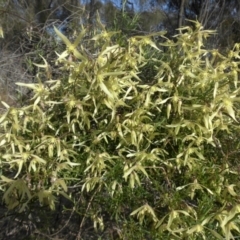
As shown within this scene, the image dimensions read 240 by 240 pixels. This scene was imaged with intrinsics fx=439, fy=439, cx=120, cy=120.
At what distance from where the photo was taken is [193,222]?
3.89 feet

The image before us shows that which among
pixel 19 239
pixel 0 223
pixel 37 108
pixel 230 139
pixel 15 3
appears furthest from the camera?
pixel 15 3

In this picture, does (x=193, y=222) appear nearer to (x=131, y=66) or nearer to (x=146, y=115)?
(x=146, y=115)

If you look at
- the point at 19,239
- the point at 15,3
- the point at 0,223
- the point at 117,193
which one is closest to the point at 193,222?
the point at 117,193

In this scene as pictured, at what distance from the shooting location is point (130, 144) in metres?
1.26

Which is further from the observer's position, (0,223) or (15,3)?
(15,3)

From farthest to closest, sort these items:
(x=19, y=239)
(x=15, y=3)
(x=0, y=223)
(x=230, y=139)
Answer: (x=15, y=3) < (x=0, y=223) < (x=19, y=239) < (x=230, y=139)

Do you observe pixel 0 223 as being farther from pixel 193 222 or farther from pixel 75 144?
pixel 193 222

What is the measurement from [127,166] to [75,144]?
0.17 metres

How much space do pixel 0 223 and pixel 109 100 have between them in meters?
1.07

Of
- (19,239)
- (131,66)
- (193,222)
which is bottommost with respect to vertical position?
(19,239)

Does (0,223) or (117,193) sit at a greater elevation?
(117,193)

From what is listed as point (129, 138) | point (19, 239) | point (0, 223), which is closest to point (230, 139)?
point (129, 138)

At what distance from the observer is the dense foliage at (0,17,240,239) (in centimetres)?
120

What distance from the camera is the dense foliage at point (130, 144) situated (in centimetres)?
120
